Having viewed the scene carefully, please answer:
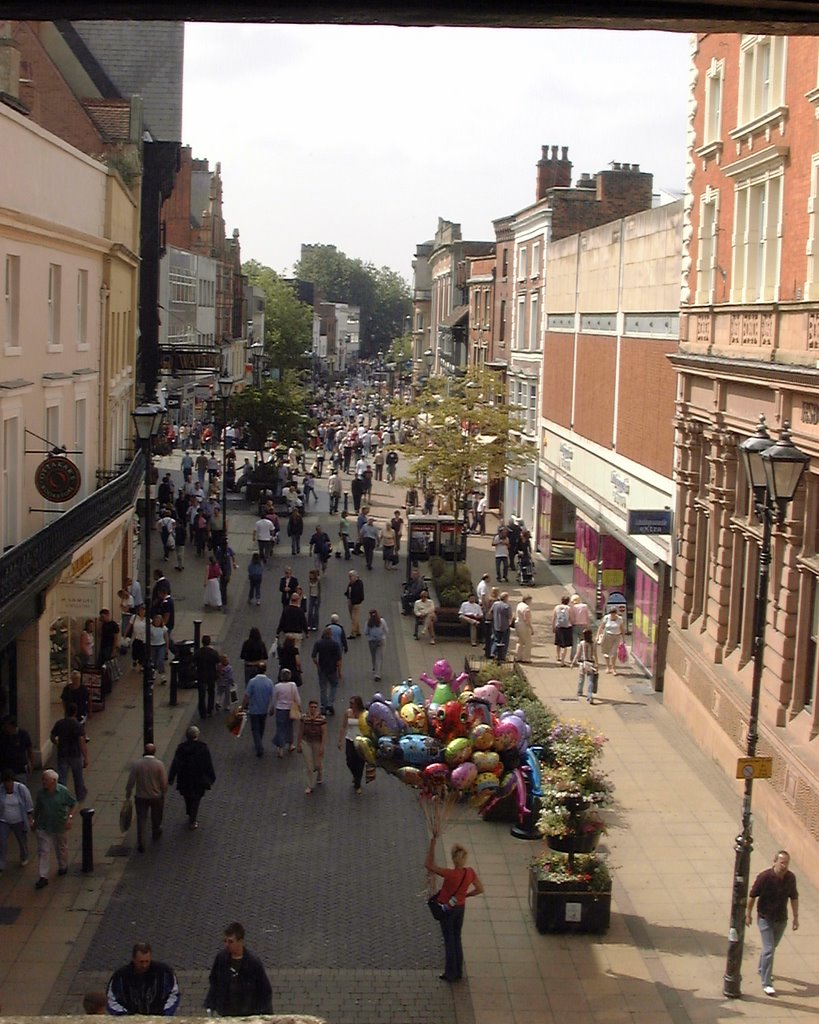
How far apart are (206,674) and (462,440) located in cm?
1991

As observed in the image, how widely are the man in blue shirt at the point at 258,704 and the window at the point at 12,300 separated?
21.1ft

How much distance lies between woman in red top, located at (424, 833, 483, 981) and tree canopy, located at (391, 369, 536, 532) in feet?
92.1

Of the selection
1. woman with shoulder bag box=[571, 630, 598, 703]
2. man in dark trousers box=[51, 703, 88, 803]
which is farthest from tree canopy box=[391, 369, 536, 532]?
man in dark trousers box=[51, 703, 88, 803]

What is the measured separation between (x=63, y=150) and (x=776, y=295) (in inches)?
498

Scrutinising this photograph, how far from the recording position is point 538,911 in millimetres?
14820

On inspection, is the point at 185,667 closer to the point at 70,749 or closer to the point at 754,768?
the point at 70,749

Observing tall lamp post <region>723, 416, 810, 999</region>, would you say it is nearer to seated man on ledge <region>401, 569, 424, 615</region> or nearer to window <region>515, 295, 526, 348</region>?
seated man on ledge <region>401, 569, 424, 615</region>

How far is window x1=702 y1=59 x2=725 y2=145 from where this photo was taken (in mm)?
24484

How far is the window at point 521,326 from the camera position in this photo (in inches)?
2062

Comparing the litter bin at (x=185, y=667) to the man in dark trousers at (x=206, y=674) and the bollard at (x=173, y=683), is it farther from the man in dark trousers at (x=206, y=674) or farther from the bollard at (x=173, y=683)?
the man in dark trousers at (x=206, y=674)

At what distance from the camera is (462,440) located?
1670 inches

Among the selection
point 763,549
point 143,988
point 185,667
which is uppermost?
point 763,549

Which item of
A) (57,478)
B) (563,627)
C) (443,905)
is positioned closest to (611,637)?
(563,627)

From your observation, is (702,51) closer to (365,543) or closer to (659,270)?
(659,270)
